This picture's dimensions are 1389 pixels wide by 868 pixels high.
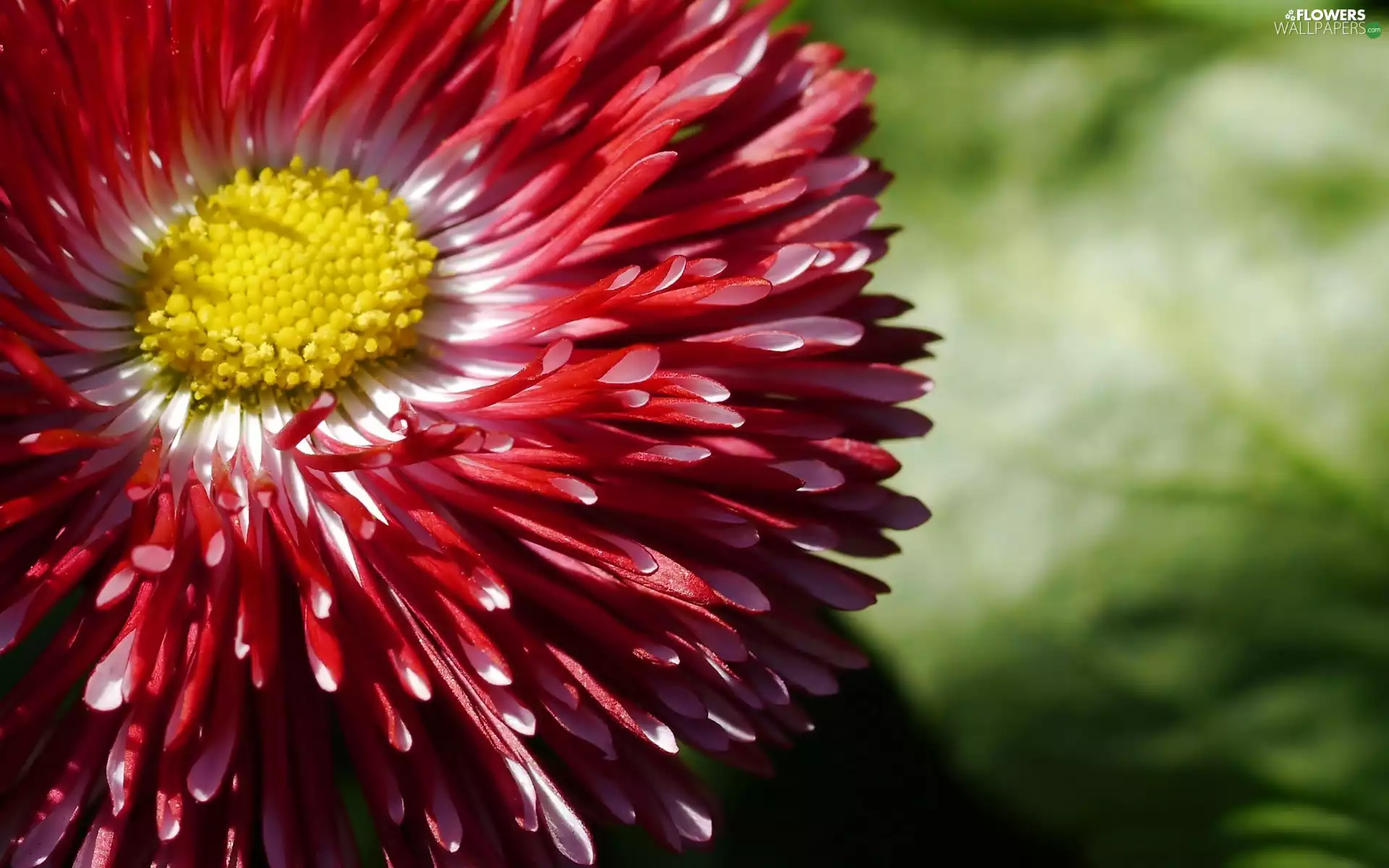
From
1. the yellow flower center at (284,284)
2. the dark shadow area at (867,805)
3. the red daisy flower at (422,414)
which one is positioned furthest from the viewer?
the dark shadow area at (867,805)

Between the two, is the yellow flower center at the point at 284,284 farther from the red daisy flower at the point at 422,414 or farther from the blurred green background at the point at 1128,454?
the blurred green background at the point at 1128,454

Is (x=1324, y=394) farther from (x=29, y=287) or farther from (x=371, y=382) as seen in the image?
(x=29, y=287)

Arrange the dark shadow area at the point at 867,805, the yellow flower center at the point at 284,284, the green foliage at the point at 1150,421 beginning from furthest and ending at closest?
the dark shadow area at the point at 867,805 < the green foliage at the point at 1150,421 < the yellow flower center at the point at 284,284

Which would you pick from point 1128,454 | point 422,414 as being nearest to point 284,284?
point 422,414

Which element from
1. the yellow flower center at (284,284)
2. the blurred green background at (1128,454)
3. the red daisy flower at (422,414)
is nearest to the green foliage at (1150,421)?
the blurred green background at (1128,454)

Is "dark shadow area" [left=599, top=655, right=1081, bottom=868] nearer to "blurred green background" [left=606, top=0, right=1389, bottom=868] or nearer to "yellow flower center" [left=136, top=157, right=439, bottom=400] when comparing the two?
"blurred green background" [left=606, top=0, right=1389, bottom=868]

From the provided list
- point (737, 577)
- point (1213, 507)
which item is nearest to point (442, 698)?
point (737, 577)

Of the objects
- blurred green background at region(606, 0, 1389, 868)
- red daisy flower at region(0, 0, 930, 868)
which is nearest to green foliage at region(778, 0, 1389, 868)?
blurred green background at region(606, 0, 1389, 868)

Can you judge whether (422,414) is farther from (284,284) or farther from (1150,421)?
(1150,421)
